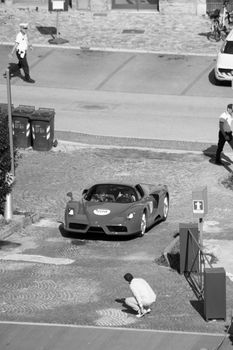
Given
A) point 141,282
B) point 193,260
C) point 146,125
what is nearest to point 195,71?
point 146,125

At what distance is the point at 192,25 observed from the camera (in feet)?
148

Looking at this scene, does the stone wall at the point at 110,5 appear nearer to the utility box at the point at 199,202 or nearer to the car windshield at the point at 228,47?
the car windshield at the point at 228,47

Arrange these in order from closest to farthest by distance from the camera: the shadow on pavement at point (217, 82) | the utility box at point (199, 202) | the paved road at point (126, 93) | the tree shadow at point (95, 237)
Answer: the utility box at point (199, 202) → the tree shadow at point (95, 237) → the paved road at point (126, 93) → the shadow on pavement at point (217, 82)

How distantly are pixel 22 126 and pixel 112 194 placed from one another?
7.65m

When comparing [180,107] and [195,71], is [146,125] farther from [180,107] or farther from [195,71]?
[195,71]

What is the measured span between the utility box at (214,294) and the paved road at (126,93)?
44.5ft

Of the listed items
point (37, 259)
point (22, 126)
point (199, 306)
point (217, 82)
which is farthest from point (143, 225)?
point (217, 82)

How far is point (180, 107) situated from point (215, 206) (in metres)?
8.73

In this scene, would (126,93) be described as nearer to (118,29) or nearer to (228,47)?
(228,47)

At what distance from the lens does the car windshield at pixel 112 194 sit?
85.7ft

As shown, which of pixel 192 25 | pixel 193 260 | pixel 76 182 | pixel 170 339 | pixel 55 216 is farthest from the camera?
pixel 192 25

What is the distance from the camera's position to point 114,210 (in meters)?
25.6

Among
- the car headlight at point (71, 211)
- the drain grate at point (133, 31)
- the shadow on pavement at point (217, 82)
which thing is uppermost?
the car headlight at point (71, 211)

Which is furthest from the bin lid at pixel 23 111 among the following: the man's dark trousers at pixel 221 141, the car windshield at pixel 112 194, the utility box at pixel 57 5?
the utility box at pixel 57 5
